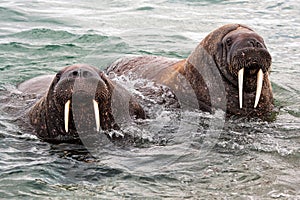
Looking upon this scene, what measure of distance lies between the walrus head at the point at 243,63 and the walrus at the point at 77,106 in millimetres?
1288

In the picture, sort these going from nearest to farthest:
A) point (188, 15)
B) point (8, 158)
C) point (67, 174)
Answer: point (67, 174) → point (8, 158) → point (188, 15)

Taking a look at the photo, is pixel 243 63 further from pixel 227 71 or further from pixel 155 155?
pixel 155 155

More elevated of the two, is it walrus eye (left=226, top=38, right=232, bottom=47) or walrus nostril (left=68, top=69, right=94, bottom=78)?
walrus eye (left=226, top=38, right=232, bottom=47)

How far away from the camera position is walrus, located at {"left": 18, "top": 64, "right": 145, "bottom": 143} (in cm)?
677

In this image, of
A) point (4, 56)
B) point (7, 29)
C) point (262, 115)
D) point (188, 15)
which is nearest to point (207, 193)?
point (262, 115)

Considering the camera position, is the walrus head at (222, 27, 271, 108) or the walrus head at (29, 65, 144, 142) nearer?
the walrus head at (29, 65, 144, 142)

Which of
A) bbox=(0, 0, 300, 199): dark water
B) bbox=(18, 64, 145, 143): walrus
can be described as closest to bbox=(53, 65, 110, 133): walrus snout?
bbox=(18, 64, 145, 143): walrus

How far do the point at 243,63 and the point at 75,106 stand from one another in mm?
2187

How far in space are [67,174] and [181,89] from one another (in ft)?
9.07

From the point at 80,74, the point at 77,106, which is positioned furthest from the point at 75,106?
the point at 80,74

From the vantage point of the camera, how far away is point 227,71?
26.9ft

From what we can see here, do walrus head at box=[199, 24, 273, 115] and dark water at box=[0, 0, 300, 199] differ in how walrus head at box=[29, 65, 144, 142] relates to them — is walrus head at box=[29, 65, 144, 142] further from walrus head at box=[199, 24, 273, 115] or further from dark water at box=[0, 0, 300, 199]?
walrus head at box=[199, 24, 273, 115]

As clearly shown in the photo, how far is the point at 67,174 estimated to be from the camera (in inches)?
252

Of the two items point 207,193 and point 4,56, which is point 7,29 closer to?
point 4,56
